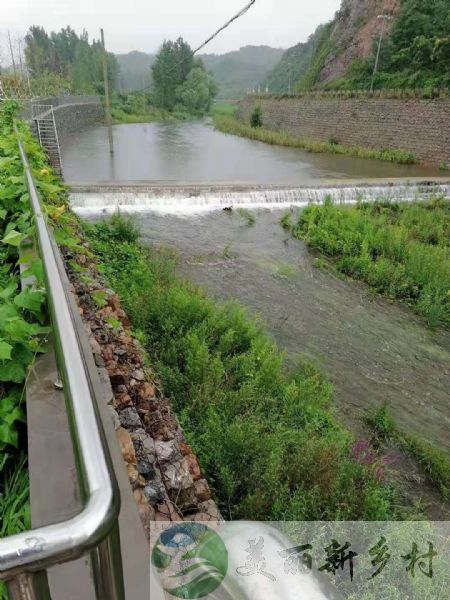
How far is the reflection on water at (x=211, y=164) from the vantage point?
1445 centimetres

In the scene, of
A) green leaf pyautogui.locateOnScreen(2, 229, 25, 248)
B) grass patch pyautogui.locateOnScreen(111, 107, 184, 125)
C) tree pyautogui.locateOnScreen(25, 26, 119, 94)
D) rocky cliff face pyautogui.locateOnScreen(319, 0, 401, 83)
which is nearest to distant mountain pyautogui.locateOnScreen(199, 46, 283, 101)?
tree pyautogui.locateOnScreen(25, 26, 119, 94)

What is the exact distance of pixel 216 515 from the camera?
9.20 ft

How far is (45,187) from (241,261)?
4.64 m

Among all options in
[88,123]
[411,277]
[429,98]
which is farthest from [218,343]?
[88,123]

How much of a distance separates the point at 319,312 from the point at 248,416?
10.5ft

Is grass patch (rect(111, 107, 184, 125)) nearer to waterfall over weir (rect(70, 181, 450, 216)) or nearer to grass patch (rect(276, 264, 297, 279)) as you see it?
waterfall over weir (rect(70, 181, 450, 216))

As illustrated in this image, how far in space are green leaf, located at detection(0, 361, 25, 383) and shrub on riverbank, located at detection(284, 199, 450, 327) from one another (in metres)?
6.30

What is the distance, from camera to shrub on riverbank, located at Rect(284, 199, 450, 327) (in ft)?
24.2

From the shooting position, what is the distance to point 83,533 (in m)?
0.60

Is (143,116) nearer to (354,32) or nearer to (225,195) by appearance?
(354,32)

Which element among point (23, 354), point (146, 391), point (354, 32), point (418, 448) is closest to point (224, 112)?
point (354, 32)

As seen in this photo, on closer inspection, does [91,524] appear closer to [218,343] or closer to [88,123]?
[218,343]

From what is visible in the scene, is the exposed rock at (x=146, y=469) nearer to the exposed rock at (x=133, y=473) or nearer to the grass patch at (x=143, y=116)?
the exposed rock at (x=133, y=473)

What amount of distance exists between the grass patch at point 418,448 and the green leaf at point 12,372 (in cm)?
365
